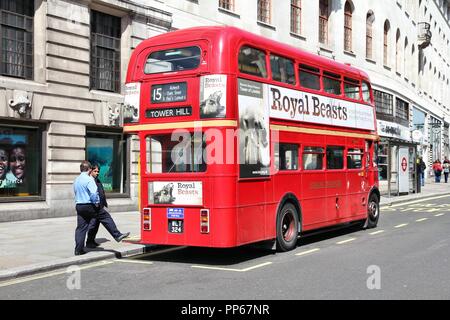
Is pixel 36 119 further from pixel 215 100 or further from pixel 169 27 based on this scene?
pixel 215 100

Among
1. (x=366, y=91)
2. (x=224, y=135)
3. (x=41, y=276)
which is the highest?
(x=366, y=91)

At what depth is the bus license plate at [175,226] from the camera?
963 centimetres

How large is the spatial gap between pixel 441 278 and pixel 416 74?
145 feet

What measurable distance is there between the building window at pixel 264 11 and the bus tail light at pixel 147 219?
18.5m

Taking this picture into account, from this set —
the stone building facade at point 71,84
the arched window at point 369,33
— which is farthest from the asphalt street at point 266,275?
the arched window at point 369,33

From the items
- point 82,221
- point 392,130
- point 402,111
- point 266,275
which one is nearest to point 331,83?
point 266,275

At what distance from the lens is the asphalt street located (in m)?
7.20

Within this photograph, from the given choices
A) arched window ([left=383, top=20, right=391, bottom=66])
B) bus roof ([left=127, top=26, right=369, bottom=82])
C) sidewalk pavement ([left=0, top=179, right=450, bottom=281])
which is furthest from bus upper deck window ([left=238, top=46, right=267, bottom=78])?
arched window ([left=383, top=20, right=391, bottom=66])

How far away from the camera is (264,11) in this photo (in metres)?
27.0

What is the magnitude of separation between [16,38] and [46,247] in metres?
7.40

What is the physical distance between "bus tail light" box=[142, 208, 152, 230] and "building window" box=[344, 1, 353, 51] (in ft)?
90.9

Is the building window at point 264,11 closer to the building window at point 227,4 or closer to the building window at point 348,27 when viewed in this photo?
the building window at point 227,4

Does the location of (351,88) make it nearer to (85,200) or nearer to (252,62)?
(252,62)
